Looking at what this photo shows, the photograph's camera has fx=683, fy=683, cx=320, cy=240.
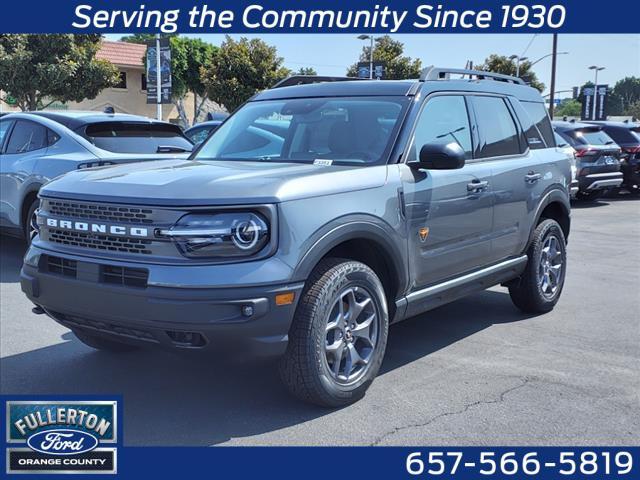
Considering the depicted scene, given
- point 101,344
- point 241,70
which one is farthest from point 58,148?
point 241,70

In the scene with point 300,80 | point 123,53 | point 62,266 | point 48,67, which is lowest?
point 62,266

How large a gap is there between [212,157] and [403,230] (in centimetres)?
157

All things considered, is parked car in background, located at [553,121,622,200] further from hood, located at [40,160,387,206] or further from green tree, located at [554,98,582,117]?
green tree, located at [554,98,582,117]

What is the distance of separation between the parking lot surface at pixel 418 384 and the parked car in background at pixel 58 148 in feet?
5.76

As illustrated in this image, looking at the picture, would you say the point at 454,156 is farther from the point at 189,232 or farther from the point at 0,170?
the point at 0,170

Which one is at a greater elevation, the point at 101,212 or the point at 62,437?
the point at 101,212

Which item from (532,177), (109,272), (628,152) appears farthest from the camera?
(628,152)

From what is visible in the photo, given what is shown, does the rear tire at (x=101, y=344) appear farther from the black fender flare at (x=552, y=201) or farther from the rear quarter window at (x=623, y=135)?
the rear quarter window at (x=623, y=135)

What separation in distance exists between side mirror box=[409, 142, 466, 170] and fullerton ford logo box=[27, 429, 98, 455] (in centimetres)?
244

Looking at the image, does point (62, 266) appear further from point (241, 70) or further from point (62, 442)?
point (241, 70)

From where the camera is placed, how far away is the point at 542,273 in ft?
19.2

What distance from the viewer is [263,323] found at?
331 centimetres

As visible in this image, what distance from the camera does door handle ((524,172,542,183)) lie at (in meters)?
5.41

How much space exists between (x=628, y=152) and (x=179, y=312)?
15.6 m
